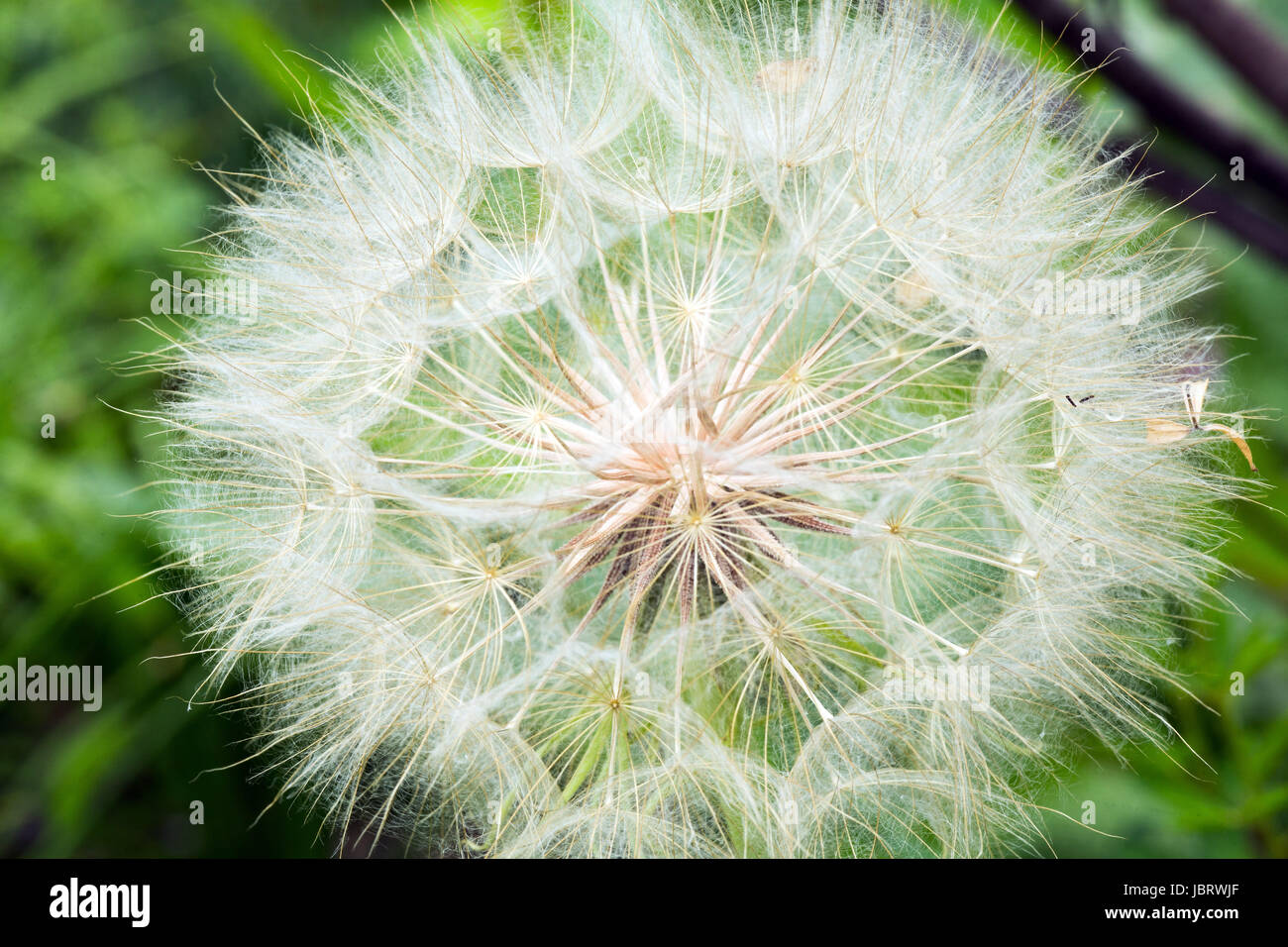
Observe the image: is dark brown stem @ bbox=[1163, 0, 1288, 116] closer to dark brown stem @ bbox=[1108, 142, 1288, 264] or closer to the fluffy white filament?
dark brown stem @ bbox=[1108, 142, 1288, 264]

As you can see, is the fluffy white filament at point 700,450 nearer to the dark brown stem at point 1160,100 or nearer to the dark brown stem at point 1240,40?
the dark brown stem at point 1160,100

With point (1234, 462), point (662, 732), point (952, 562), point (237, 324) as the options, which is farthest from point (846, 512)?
point (237, 324)

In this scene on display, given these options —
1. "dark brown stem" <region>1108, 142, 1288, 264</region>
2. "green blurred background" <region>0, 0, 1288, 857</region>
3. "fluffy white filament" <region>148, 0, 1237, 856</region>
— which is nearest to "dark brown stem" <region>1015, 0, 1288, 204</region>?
"dark brown stem" <region>1108, 142, 1288, 264</region>

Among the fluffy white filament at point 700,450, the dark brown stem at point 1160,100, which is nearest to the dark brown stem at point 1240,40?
the dark brown stem at point 1160,100

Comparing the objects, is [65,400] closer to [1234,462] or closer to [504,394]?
[504,394]

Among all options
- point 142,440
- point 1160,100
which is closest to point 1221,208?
point 1160,100

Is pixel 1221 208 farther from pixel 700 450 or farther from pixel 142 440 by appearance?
pixel 142 440
